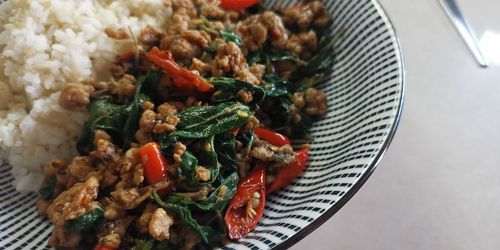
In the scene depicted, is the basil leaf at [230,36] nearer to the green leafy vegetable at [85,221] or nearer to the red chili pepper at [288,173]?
the red chili pepper at [288,173]

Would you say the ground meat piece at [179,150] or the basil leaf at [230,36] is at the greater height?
the basil leaf at [230,36]

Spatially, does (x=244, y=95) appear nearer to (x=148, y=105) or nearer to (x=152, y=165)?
(x=148, y=105)

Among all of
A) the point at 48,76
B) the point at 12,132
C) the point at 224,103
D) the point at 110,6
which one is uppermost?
the point at 224,103

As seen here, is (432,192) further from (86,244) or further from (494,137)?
(86,244)

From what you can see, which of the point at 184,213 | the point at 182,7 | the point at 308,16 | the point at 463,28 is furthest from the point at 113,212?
the point at 463,28

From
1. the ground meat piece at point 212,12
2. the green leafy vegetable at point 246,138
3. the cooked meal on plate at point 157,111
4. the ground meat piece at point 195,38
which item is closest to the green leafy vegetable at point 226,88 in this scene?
the cooked meal on plate at point 157,111

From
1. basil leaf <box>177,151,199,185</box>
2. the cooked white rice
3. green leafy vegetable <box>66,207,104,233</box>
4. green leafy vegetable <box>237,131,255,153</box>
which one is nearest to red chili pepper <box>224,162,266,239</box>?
green leafy vegetable <box>237,131,255,153</box>

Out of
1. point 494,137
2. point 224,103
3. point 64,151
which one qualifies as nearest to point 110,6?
point 64,151

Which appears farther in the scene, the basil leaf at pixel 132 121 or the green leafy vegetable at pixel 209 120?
the basil leaf at pixel 132 121
